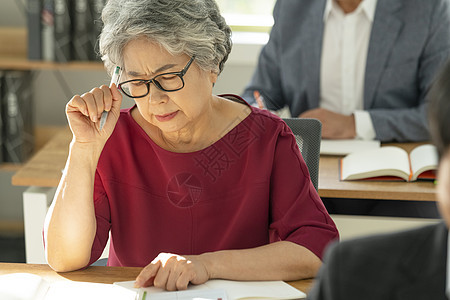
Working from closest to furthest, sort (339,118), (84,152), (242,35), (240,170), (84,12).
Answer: (84,152), (240,170), (339,118), (84,12), (242,35)

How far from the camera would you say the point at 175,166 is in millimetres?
1606

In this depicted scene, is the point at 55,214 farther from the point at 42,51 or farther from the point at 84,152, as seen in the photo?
the point at 42,51

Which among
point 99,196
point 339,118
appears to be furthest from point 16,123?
point 99,196

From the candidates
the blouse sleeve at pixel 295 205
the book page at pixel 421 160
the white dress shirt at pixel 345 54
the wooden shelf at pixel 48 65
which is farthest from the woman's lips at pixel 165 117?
the wooden shelf at pixel 48 65

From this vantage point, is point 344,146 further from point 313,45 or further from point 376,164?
point 313,45

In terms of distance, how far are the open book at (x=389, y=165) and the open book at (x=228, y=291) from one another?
859 mm

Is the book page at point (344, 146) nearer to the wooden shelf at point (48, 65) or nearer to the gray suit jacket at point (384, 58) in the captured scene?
the gray suit jacket at point (384, 58)

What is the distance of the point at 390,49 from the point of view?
Answer: 258 centimetres

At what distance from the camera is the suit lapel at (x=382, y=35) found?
2.58m

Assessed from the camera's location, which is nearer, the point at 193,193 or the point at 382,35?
the point at 193,193

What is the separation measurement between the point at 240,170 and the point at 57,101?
6.96 ft

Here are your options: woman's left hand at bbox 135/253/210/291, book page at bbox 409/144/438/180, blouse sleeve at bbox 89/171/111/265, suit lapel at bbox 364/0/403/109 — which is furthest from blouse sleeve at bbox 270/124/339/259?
suit lapel at bbox 364/0/403/109

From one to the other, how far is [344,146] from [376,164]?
10.4 inches

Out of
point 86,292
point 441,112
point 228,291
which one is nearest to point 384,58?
point 228,291
